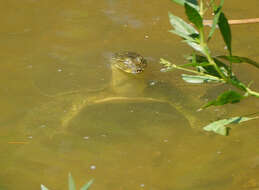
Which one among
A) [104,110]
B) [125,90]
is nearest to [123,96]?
[125,90]

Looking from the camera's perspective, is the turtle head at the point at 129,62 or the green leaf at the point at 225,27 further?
the turtle head at the point at 129,62

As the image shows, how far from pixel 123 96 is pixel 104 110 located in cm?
31

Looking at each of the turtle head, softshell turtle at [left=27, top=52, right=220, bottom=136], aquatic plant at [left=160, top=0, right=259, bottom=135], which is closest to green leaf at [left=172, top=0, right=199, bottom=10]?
aquatic plant at [left=160, top=0, right=259, bottom=135]

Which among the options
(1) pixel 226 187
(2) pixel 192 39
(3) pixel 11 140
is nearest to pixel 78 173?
(3) pixel 11 140

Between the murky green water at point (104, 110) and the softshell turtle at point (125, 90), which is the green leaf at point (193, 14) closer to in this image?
the murky green water at point (104, 110)

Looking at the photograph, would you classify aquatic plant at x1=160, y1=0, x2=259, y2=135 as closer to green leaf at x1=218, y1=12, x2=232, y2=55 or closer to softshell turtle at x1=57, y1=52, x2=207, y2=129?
green leaf at x1=218, y1=12, x2=232, y2=55

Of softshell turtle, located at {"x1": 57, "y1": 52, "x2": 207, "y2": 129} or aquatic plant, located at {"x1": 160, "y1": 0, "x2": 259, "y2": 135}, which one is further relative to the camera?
softshell turtle, located at {"x1": 57, "y1": 52, "x2": 207, "y2": 129}

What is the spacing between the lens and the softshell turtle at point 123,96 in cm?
420

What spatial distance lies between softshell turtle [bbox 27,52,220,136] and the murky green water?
2cm

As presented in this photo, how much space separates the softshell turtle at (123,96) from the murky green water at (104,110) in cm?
2

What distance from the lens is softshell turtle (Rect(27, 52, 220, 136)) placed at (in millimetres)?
4199

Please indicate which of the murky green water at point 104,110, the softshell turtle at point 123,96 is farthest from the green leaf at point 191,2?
the softshell turtle at point 123,96

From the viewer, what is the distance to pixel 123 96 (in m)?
4.50

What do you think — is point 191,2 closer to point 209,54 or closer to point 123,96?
point 209,54
